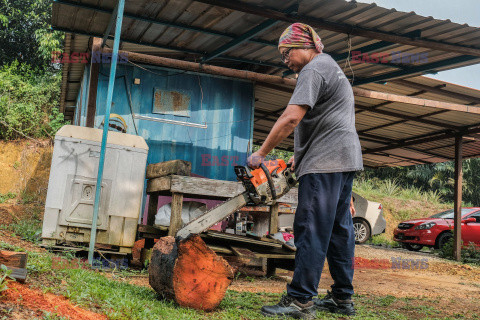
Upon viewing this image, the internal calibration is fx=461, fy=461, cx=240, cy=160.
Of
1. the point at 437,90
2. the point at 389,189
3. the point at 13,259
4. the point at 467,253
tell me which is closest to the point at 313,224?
the point at 13,259

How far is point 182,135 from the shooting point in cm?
845

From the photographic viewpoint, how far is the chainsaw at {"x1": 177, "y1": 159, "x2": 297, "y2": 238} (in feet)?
13.5

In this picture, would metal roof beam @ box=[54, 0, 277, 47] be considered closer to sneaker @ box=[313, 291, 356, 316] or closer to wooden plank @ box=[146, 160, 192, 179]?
wooden plank @ box=[146, 160, 192, 179]

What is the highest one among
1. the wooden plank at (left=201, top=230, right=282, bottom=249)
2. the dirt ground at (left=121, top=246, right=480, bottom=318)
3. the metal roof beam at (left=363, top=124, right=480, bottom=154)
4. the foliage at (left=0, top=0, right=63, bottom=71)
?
the foliage at (left=0, top=0, right=63, bottom=71)

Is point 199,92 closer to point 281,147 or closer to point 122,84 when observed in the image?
point 122,84

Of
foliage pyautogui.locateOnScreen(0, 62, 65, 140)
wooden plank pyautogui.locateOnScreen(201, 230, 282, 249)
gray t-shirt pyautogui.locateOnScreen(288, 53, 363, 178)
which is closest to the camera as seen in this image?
gray t-shirt pyautogui.locateOnScreen(288, 53, 363, 178)

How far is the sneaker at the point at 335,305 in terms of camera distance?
Answer: 372 cm

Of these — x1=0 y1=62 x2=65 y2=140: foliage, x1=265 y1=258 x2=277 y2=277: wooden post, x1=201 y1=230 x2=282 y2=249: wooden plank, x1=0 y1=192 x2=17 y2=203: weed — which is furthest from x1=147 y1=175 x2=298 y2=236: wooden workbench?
x1=0 y1=62 x2=65 y2=140: foliage

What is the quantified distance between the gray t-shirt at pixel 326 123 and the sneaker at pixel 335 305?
A: 1091mm

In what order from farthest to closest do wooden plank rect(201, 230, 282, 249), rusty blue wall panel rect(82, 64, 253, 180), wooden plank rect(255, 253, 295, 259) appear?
rusty blue wall panel rect(82, 64, 253, 180), wooden plank rect(201, 230, 282, 249), wooden plank rect(255, 253, 295, 259)

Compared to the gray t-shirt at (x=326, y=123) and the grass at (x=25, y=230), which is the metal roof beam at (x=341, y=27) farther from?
the grass at (x=25, y=230)

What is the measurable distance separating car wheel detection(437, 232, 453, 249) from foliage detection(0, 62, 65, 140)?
40.4 feet

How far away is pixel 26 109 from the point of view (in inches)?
597

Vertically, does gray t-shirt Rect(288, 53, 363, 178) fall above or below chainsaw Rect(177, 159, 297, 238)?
above
